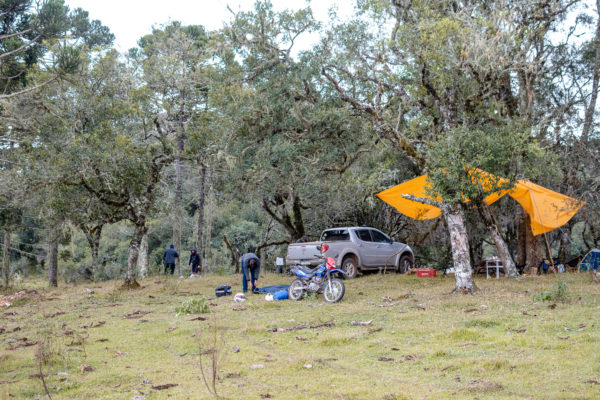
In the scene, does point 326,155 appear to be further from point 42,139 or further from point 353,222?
point 42,139

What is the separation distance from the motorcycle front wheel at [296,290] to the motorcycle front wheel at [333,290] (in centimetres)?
77

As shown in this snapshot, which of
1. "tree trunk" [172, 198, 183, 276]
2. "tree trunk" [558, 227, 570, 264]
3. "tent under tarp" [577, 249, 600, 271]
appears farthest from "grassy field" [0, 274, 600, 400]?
"tree trunk" [172, 198, 183, 276]

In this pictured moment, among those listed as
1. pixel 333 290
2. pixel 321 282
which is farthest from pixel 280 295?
pixel 333 290

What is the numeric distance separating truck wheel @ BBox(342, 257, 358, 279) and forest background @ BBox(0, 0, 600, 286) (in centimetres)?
221

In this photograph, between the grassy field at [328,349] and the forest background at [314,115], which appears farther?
the forest background at [314,115]

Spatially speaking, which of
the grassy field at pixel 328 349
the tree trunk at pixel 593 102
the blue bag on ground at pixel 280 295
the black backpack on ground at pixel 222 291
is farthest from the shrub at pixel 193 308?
the tree trunk at pixel 593 102

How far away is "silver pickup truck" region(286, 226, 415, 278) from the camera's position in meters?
16.4

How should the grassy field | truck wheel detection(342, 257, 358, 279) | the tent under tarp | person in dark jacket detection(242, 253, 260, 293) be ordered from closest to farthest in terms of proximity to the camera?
the grassy field
person in dark jacket detection(242, 253, 260, 293)
the tent under tarp
truck wheel detection(342, 257, 358, 279)

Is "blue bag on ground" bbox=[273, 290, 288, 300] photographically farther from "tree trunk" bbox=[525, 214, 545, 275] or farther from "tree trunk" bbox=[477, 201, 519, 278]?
"tree trunk" bbox=[525, 214, 545, 275]

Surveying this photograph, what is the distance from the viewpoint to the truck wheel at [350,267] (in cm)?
1711

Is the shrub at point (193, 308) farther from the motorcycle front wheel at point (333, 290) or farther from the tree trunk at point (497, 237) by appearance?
the tree trunk at point (497, 237)

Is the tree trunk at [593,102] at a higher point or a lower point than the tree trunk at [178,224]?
higher

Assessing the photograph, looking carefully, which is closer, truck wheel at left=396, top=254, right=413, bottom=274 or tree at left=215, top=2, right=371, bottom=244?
tree at left=215, top=2, right=371, bottom=244

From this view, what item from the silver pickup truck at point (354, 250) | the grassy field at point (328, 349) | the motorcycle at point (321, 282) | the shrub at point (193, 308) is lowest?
the grassy field at point (328, 349)
